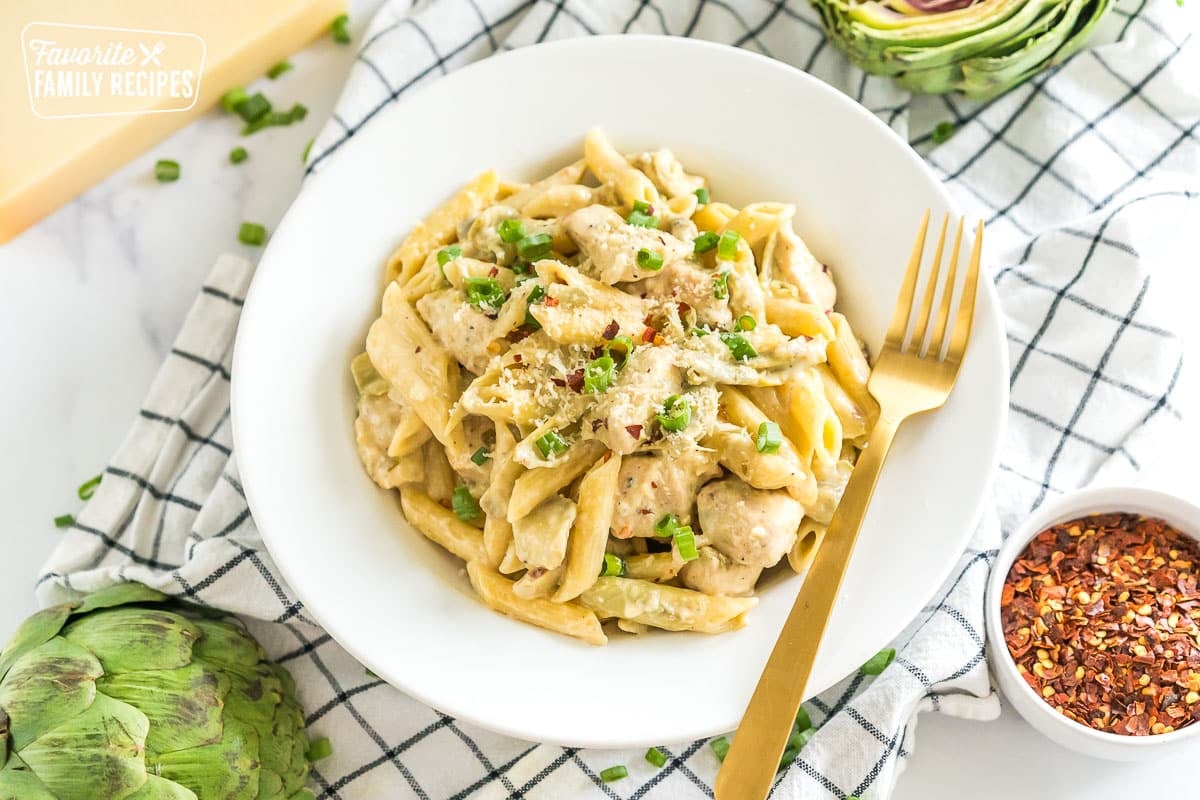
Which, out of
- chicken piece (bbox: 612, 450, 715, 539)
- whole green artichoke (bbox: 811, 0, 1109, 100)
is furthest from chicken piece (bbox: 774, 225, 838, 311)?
whole green artichoke (bbox: 811, 0, 1109, 100)

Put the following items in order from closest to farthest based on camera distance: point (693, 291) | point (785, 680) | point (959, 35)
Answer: point (785, 680) < point (693, 291) < point (959, 35)

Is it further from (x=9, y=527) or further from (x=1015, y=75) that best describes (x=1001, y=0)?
(x=9, y=527)

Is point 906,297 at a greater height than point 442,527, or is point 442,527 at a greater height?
point 906,297

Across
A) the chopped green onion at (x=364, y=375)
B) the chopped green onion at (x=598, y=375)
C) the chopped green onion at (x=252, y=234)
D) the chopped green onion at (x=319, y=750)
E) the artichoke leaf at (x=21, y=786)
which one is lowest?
the chopped green onion at (x=319, y=750)

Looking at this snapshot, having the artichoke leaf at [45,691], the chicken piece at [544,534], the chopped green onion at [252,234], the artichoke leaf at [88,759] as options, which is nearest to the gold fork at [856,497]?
the chicken piece at [544,534]

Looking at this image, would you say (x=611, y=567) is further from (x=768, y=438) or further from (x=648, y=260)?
(x=648, y=260)

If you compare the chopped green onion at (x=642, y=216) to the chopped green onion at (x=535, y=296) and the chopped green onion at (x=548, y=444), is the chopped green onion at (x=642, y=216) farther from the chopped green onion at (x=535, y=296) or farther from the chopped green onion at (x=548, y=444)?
the chopped green onion at (x=548, y=444)

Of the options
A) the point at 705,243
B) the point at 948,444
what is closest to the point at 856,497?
the point at 948,444
